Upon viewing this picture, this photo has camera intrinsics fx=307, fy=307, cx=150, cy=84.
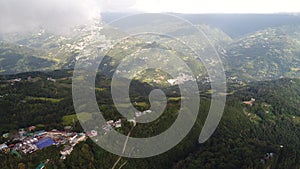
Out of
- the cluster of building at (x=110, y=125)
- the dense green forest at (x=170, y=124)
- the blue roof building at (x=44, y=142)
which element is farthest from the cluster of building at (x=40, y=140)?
the cluster of building at (x=110, y=125)

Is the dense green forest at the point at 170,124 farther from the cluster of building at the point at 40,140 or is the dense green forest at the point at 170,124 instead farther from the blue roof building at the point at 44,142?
the blue roof building at the point at 44,142

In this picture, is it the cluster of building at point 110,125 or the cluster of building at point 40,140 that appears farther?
the cluster of building at point 110,125

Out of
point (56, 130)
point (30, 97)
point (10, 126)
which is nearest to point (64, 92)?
point (30, 97)

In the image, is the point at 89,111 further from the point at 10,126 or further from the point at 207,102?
the point at 207,102

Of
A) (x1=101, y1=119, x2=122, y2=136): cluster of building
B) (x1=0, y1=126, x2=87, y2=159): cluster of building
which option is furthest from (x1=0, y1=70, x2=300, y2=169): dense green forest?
(x1=101, y1=119, x2=122, y2=136): cluster of building

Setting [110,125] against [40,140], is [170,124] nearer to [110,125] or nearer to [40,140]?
[110,125]
